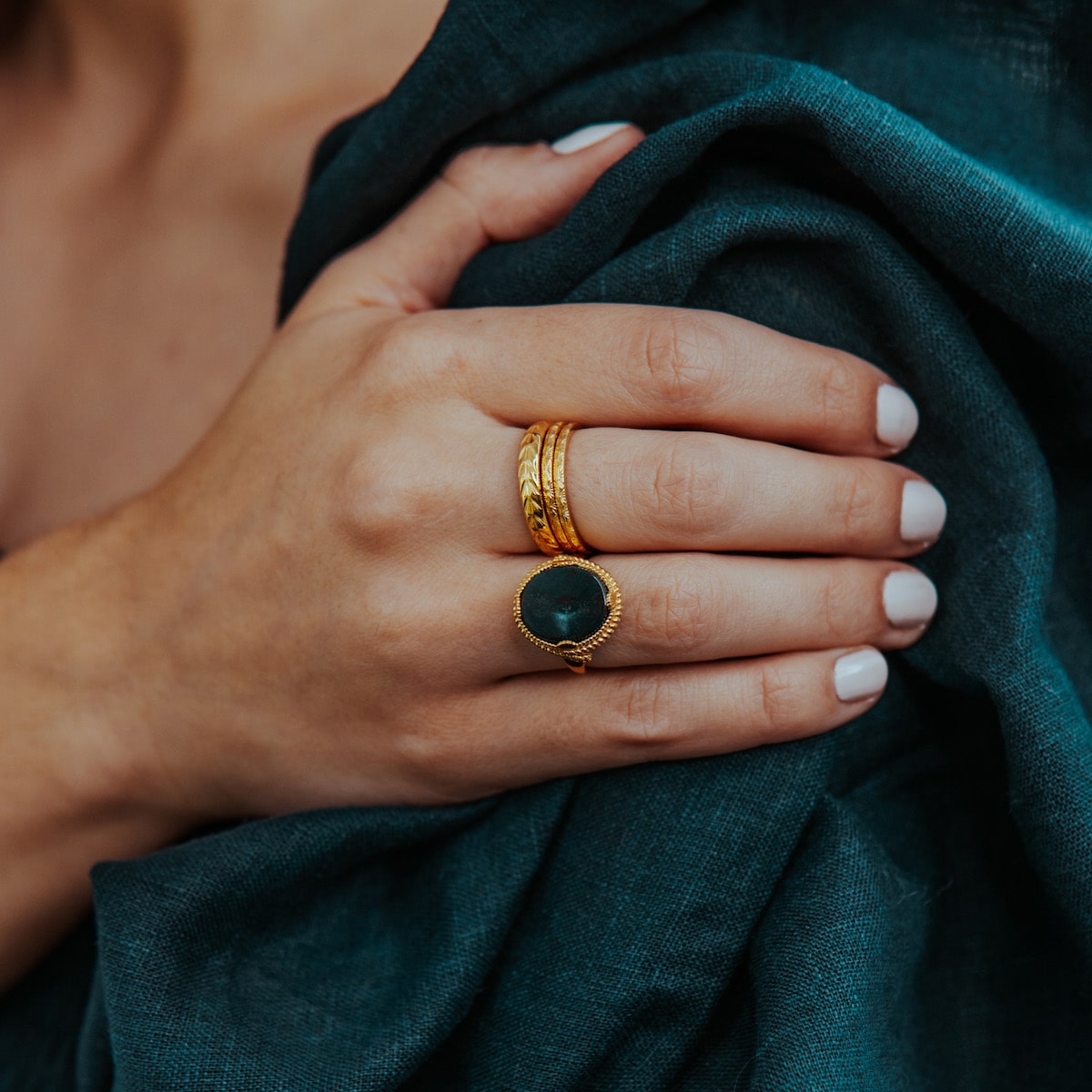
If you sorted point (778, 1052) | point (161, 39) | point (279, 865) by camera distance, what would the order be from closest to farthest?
point (778, 1052), point (279, 865), point (161, 39)

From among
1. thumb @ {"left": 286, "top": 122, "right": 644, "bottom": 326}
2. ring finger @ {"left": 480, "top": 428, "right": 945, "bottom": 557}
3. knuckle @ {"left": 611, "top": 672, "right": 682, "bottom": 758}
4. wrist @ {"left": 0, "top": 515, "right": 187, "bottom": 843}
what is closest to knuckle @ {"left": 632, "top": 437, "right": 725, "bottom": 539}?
ring finger @ {"left": 480, "top": 428, "right": 945, "bottom": 557}

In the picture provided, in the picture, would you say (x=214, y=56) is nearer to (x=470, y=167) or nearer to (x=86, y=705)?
(x=470, y=167)

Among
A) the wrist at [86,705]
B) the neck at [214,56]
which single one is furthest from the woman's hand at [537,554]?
the neck at [214,56]

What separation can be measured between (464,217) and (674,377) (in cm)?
25

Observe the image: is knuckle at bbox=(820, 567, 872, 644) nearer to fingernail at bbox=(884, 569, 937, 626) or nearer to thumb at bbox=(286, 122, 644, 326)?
fingernail at bbox=(884, 569, 937, 626)

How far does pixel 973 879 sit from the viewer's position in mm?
653

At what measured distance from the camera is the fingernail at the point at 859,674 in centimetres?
58

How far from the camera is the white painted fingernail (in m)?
0.68

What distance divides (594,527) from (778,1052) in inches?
12.4

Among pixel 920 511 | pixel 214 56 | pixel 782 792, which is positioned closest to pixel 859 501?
pixel 920 511

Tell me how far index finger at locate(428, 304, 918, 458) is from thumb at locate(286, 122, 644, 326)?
136mm

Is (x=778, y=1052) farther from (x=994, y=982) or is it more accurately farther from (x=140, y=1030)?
(x=140, y=1030)

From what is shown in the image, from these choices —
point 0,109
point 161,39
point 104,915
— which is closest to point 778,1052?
point 104,915

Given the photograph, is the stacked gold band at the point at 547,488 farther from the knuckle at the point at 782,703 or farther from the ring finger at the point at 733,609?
the knuckle at the point at 782,703
